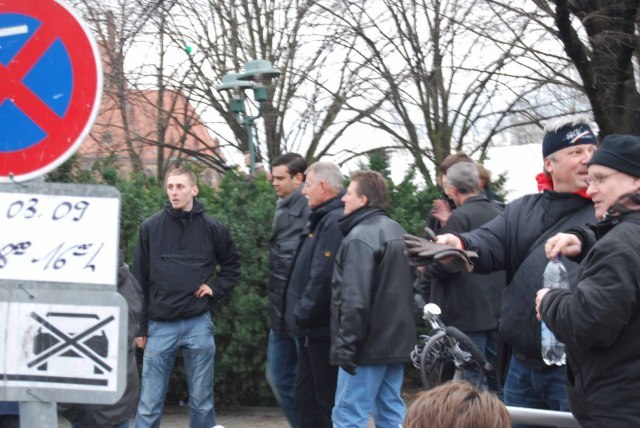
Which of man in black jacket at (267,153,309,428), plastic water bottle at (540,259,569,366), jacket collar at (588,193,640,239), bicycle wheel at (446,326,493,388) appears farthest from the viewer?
man in black jacket at (267,153,309,428)

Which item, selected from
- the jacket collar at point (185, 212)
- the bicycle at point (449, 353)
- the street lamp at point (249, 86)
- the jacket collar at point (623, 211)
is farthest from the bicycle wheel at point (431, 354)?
the street lamp at point (249, 86)

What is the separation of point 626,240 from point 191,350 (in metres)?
4.23

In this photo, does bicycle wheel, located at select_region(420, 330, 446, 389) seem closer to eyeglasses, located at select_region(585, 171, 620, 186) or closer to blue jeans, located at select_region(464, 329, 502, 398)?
eyeglasses, located at select_region(585, 171, 620, 186)

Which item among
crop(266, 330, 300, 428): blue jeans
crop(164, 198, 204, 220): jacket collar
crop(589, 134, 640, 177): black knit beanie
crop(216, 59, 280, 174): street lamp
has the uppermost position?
crop(216, 59, 280, 174): street lamp

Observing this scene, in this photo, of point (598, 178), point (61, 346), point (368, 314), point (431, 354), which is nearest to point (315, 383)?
point (368, 314)

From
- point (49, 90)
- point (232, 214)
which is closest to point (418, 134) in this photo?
point (232, 214)

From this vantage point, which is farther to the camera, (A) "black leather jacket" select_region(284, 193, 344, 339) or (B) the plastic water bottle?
(A) "black leather jacket" select_region(284, 193, 344, 339)

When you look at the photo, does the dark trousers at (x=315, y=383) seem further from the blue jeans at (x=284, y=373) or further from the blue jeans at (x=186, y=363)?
the blue jeans at (x=186, y=363)

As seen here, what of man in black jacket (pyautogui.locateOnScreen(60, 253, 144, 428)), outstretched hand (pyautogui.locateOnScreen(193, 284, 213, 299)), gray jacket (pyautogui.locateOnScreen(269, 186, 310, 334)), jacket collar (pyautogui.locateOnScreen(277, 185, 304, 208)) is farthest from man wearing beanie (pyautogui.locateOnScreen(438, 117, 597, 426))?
outstretched hand (pyautogui.locateOnScreen(193, 284, 213, 299))

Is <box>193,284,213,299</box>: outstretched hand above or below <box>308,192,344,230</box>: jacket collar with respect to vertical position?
below

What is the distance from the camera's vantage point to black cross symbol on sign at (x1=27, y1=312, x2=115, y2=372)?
331cm

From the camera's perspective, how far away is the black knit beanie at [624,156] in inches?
142

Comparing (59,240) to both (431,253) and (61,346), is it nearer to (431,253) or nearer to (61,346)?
(61,346)

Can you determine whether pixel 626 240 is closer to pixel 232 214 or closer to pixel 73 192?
pixel 73 192
